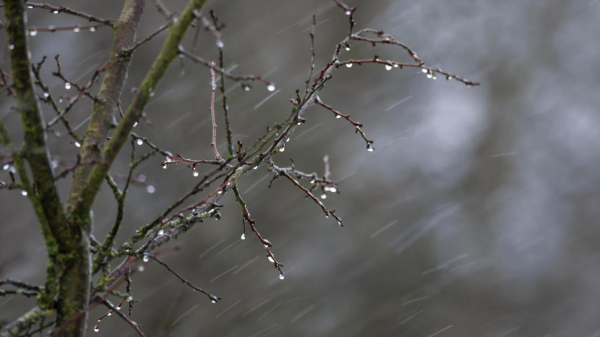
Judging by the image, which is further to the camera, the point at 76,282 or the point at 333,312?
the point at 333,312

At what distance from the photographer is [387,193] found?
8.08m

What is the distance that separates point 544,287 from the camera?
25.0 ft

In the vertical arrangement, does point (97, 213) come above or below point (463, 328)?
above

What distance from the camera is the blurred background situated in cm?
735

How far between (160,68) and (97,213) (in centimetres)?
655

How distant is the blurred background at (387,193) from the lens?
289 inches

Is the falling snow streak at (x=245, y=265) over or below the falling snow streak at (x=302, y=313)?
over

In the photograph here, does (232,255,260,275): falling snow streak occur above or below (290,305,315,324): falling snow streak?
above

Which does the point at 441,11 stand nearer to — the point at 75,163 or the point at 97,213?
the point at 97,213

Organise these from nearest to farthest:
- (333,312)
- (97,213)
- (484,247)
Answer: (97,213)
(333,312)
(484,247)

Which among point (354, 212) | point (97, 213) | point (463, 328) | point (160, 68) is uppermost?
point (97, 213)

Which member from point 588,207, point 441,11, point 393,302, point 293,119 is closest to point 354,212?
point 393,302

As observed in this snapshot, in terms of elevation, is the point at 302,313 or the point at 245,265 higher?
the point at 245,265

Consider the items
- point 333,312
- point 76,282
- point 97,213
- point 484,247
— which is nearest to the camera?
point 76,282
